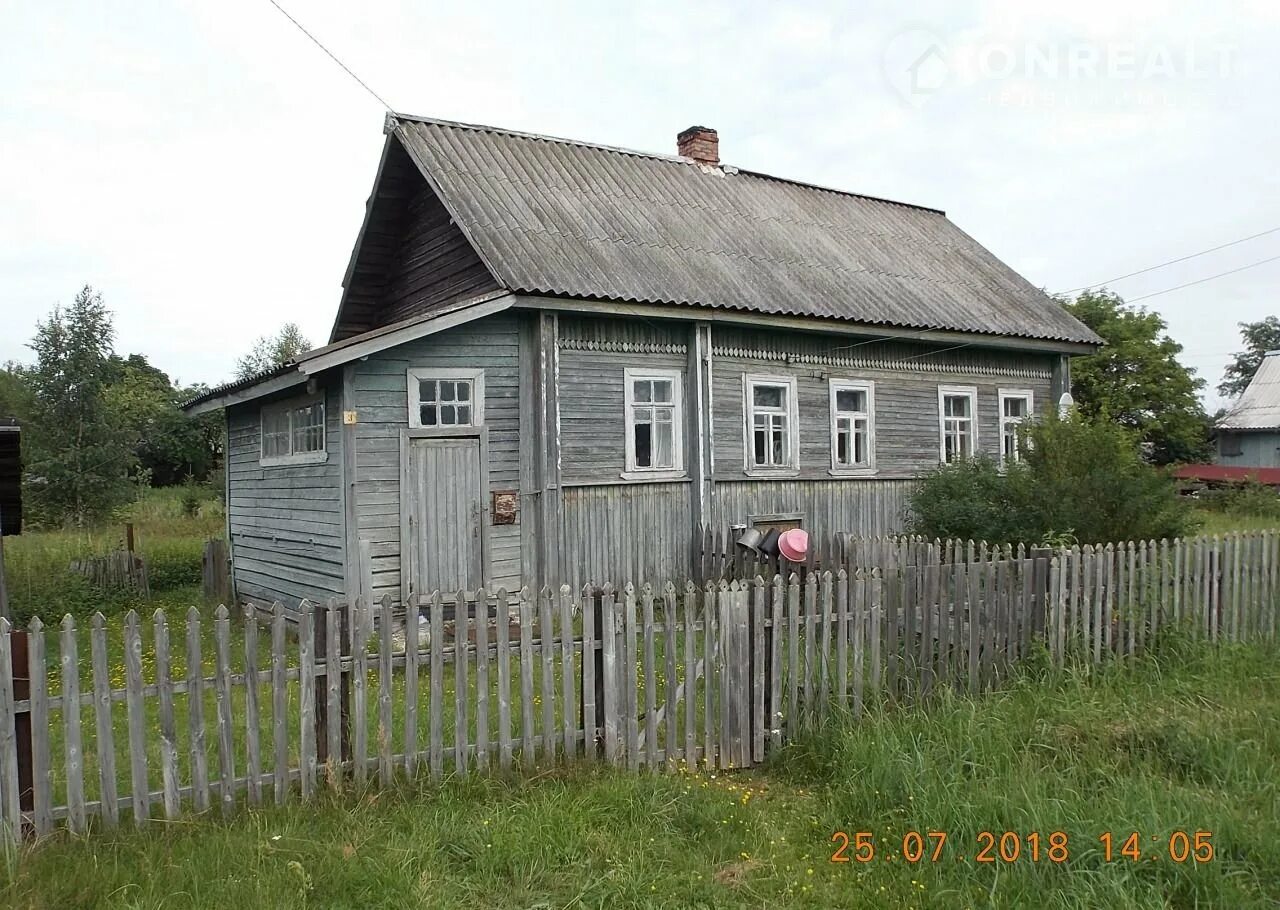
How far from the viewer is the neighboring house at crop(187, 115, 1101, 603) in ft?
32.6

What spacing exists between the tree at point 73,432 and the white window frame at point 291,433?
10493 mm

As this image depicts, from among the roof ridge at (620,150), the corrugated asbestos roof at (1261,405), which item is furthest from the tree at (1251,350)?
the roof ridge at (620,150)

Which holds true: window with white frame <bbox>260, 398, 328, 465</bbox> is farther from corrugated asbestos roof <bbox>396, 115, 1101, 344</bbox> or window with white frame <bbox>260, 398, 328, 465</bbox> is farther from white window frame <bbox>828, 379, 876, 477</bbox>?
white window frame <bbox>828, 379, 876, 477</bbox>

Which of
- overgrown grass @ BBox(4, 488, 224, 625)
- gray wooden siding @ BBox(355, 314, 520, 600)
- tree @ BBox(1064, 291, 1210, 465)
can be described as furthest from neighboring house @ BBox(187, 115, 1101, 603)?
tree @ BBox(1064, 291, 1210, 465)

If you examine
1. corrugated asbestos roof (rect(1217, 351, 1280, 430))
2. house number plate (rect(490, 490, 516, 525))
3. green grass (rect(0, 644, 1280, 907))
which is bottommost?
green grass (rect(0, 644, 1280, 907))

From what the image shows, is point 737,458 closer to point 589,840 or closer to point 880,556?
point 880,556

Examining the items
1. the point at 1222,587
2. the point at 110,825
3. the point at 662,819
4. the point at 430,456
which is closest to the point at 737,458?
the point at 430,456

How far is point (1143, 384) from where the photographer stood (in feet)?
95.8

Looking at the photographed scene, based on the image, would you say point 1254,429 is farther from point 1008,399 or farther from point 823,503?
point 823,503

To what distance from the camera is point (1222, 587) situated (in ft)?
24.9

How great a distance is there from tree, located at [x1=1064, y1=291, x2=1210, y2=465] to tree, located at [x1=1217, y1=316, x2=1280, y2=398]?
41.9 metres

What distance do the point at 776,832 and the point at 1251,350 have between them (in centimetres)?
7555

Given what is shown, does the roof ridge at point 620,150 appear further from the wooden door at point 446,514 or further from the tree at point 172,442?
the tree at point 172,442

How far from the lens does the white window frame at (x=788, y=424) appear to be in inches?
490
